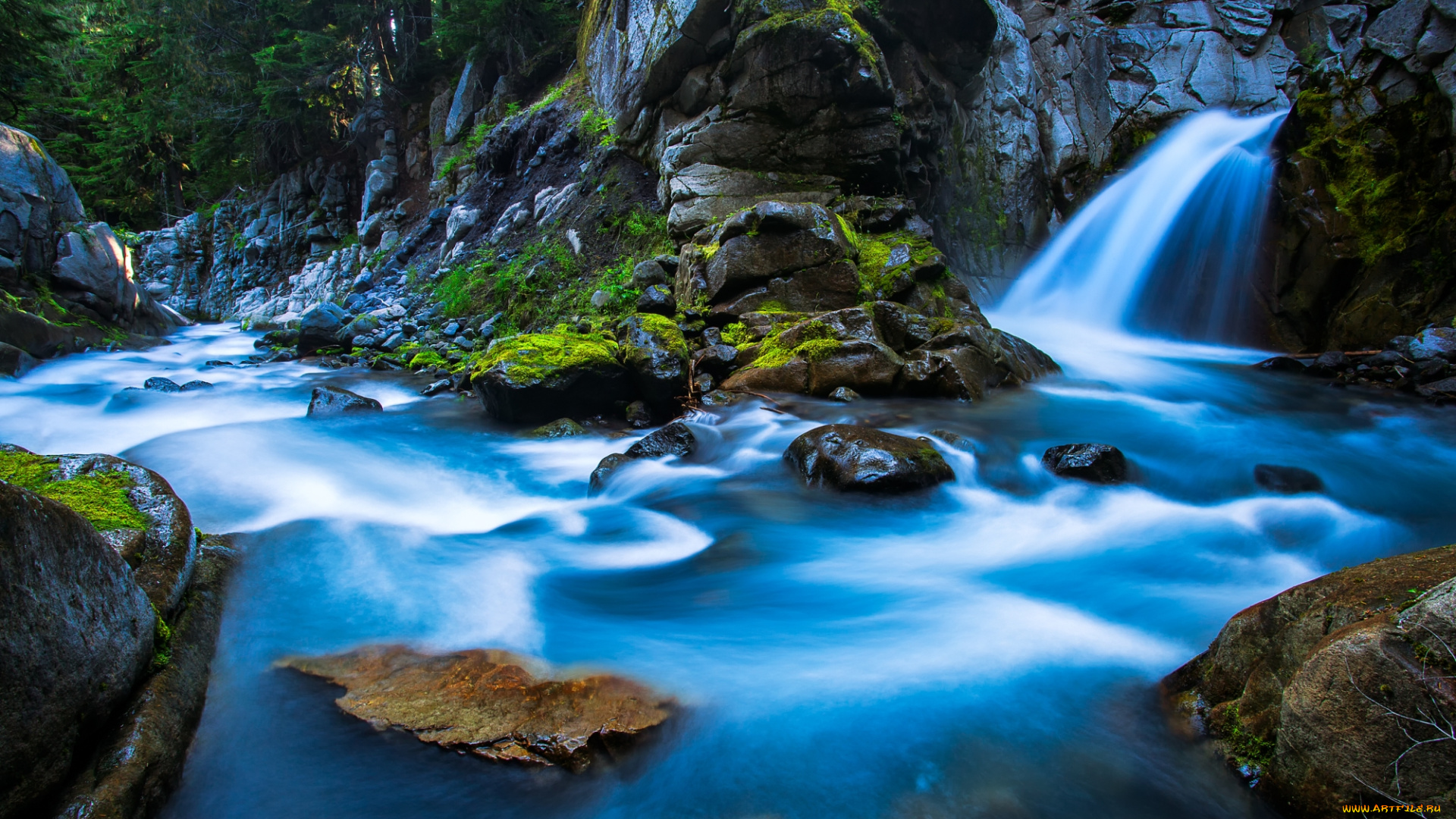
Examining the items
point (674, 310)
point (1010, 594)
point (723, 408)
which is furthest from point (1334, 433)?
point (674, 310)

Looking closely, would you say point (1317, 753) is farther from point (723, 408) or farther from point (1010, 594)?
point (723, 408)

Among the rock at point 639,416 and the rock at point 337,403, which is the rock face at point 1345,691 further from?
the rock at point 337,403

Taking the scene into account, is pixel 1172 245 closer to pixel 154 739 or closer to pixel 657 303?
pixel 657 303

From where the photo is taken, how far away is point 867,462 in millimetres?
4707

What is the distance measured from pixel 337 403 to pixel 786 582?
6225 mm

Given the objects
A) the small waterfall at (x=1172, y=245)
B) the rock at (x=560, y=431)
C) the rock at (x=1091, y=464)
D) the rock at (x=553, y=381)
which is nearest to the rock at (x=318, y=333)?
the rock at (x=553, y=381)

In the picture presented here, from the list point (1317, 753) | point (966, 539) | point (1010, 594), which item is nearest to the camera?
point (1317, 753)

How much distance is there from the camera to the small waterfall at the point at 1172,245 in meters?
11.0

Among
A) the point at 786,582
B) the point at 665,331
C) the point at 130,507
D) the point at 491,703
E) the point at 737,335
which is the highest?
the point at 665,331

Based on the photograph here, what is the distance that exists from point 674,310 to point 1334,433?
7.21 metres

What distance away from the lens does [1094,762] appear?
215 cm

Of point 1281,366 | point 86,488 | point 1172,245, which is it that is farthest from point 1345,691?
point 1172,245

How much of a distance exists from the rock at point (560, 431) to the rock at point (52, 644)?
4.60 m

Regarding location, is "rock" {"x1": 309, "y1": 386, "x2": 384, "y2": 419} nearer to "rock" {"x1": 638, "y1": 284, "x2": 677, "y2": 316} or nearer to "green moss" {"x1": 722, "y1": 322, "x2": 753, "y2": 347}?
"rock" {"x1": 638, "y1": 284, "x2": 677, "y2": 316}
